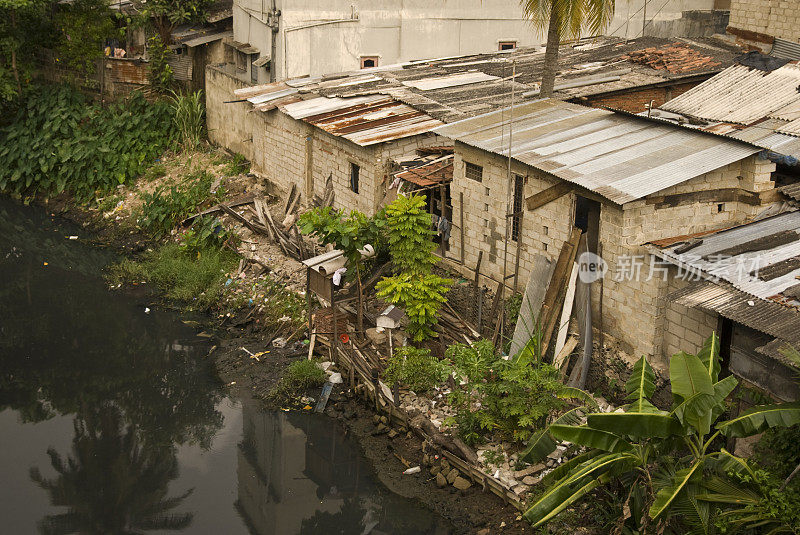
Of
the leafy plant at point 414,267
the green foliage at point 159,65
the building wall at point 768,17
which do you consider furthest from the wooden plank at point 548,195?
the green foliage at point 159,65

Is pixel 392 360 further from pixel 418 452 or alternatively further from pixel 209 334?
pixel 209 334

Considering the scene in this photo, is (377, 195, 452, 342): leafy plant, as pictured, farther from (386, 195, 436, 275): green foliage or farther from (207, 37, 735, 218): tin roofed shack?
(207, 37, 735, 218): tin roofed shack

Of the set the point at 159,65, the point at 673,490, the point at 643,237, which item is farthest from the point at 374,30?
the point at 673,490

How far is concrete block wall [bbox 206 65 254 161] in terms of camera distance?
20.9 meters

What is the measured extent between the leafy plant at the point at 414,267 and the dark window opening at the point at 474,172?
1112 millimetres

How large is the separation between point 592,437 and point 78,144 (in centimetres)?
1806

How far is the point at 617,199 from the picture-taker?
1082 centimetres

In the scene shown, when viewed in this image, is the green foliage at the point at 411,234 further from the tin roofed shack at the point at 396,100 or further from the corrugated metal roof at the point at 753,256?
the corrugated metal roof at the point at 753,256

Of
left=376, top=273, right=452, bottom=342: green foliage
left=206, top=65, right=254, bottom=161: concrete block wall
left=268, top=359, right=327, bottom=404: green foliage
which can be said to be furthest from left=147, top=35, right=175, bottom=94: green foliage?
left=376, top=273, right=452, bottom=342: green foliage

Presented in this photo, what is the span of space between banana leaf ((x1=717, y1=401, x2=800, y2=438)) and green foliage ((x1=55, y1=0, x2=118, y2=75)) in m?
20.6

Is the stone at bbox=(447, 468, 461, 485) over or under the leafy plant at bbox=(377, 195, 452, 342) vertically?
under

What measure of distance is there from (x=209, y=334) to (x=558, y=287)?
6.90 meters

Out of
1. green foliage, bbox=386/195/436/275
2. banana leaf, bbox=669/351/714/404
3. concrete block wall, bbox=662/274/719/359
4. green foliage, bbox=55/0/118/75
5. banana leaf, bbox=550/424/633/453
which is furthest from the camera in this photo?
green foliage, bbox=55/0/118/75

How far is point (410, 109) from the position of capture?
55.2 ft
